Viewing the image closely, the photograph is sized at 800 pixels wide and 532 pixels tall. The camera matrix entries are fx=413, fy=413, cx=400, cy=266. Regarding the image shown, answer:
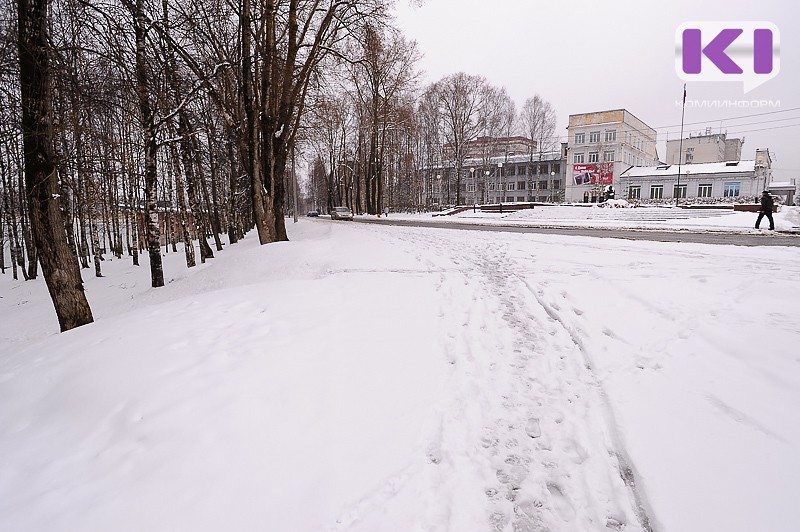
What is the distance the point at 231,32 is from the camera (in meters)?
14.1

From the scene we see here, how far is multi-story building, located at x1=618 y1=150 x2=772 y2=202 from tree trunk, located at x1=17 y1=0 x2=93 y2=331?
169ft

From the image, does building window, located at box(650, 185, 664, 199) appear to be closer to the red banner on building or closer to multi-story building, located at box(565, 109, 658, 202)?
multi-story building, located at box(565, 109, 658, 202)

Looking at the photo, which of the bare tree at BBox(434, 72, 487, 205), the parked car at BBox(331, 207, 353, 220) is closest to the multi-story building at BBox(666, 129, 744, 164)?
the bare tree at BBox(434, 72, 487, 205)

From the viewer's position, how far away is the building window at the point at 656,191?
50.9m

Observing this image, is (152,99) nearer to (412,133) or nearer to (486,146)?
(412,133)

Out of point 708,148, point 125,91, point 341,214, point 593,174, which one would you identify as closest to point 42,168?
point 125,91

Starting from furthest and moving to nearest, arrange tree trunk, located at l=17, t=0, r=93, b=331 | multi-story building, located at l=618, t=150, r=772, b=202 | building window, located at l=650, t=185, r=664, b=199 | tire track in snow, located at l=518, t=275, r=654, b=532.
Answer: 1. building window, located at l=650, t=185, r=664, b=199
2. multi-story building, located at l=618, t=150, r=772, b=202
3. tree trunk, located at l=17, t=0, r=93, b=331
4. tire track in snow, located at l=518, t=275, r=654, b=532

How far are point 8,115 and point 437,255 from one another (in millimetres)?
9118

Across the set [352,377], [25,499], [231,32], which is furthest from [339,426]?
[231,32]

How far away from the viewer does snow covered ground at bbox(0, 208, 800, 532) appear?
2.61 m

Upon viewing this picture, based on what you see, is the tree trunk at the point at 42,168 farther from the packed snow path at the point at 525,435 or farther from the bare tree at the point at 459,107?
the bare tree at the point at 459,107

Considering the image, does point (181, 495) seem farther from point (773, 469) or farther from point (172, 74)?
point (172, 74)

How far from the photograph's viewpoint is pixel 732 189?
47.1 meters

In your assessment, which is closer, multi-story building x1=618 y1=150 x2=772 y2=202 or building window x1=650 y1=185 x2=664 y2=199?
multi-story building x1=618 y1=150 x2=772 y2=202
